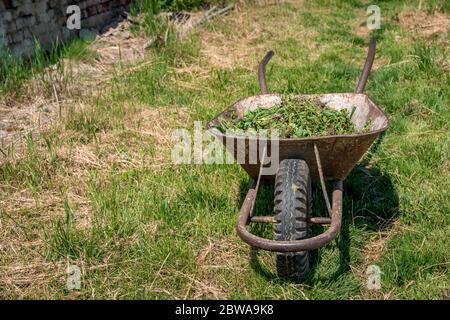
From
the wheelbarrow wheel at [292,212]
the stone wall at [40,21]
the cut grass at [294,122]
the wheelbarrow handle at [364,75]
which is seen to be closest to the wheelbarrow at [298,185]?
the wheelbarrow wheel at [292,212]

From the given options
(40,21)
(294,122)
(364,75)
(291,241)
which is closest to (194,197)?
(294,122)

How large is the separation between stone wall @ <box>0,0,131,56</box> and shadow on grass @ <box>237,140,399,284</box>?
384 cm

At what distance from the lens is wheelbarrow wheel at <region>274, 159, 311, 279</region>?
2977 mm

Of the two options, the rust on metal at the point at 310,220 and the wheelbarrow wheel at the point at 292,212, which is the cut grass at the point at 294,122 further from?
the rust on metal at the point at 310,220

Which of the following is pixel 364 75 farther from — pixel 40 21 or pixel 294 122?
pixel 40 21

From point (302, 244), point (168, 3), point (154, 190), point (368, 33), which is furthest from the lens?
point (168, 3)

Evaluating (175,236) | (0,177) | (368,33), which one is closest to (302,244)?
(175,236)

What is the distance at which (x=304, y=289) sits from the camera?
3.12 meters

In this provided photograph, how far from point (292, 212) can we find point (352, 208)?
0.89 meters

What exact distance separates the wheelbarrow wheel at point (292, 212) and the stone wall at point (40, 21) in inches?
171

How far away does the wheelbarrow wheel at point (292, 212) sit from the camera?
2.98 meters

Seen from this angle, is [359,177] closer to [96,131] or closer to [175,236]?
[175,236]

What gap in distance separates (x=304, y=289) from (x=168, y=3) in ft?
22.0

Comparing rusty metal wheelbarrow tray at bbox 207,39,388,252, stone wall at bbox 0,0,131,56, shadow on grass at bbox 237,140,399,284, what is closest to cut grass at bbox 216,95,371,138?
rusty metal wheelbarrow tray at bbox 207,39,388,252
